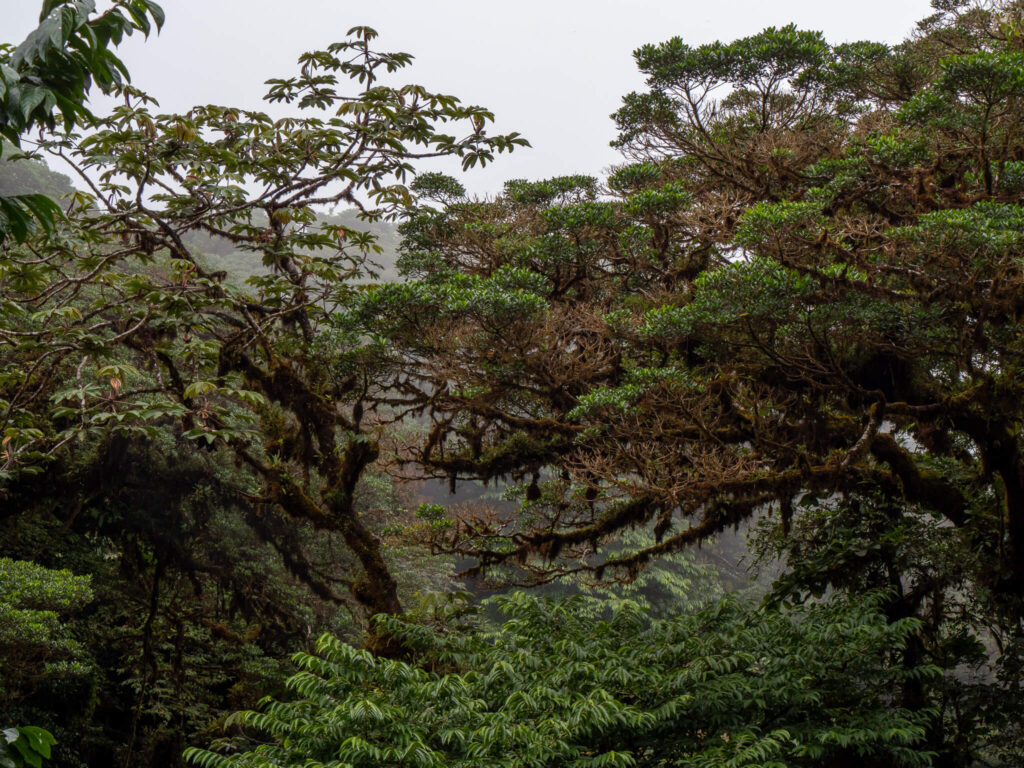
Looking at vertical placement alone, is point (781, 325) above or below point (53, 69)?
below

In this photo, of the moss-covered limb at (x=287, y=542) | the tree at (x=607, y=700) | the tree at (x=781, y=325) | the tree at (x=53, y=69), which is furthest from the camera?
the moss-covered limb at (x=287, y=542)

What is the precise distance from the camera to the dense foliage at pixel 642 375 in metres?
3.81

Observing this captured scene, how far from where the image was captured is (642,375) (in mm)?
4867

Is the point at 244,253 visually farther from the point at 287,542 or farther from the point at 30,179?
the point at 287,542

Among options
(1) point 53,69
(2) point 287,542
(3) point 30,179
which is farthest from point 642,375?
(3) point 30,179

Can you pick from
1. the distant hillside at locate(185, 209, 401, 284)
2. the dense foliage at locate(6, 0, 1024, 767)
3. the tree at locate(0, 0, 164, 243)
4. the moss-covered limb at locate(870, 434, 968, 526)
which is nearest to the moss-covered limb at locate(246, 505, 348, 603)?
the dense foliage at locate(6, 0, 1024, 767)

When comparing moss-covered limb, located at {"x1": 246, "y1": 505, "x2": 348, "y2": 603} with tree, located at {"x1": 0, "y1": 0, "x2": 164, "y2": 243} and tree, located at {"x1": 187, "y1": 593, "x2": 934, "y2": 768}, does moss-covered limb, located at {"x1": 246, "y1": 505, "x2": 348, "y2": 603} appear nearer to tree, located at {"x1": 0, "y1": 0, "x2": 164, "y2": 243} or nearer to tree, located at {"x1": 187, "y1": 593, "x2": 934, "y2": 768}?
tree, located at {"x1": 187, "y1": 593, "x2": 934, "y2": 768}

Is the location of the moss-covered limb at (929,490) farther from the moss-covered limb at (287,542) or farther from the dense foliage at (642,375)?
the moss-covered limb at (287,542)

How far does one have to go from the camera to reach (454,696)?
3596mm

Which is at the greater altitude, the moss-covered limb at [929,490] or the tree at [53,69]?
the tree at [53,69]

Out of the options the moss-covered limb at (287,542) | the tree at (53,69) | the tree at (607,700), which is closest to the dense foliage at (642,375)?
the tree at (607,700)

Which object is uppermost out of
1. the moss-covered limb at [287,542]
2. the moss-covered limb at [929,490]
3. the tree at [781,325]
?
the tree at [781,325]

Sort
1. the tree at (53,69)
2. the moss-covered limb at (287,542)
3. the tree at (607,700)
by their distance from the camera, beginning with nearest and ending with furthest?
the tree at (53,69) < the tree at (607,700) < the moss-covered limb at (287,542)

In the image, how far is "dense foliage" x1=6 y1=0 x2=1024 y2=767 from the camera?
12.5ft
